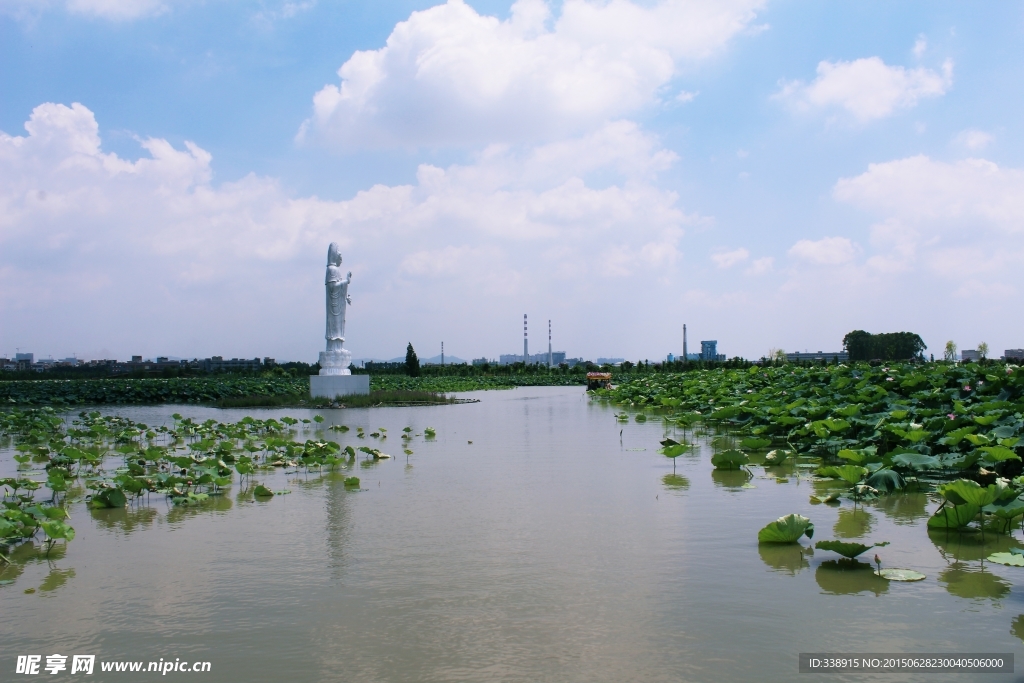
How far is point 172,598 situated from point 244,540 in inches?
39.6

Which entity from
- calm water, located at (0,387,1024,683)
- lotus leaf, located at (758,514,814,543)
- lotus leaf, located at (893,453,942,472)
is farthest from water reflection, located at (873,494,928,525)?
lotus leaf, located at (758,514,814,543)

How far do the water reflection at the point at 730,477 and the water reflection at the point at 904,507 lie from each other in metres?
1.06

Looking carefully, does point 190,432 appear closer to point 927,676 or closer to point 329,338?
point 927,676

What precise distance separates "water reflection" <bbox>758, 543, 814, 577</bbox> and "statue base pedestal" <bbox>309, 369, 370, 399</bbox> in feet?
57.0

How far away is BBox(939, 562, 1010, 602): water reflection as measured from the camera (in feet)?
9.92

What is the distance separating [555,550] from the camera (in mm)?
3855

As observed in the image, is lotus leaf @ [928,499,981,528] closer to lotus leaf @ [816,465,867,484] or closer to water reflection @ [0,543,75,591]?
lotus leaf @ [816,465,867,484]

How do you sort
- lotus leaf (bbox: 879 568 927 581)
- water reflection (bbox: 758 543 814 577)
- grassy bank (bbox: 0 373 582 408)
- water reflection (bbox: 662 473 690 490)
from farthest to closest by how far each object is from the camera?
grassy bank (bbox: 0 373 582 408) → water reflection (bbox: 662 473 690 490) → water reflection (bbox: 758 543 814 577) → lotus leaf (bbox: 879 568 927 581)

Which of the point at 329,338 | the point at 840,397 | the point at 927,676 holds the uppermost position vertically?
the point at 329,338

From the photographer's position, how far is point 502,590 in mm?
3223

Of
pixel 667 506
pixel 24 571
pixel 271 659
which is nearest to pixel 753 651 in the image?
pixel 271 659

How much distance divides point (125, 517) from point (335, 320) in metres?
17.1

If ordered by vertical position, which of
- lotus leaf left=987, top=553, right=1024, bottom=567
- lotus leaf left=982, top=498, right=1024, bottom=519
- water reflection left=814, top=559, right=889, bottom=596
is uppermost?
lotus leaf left=982, top=498, right=1024, bottom=519

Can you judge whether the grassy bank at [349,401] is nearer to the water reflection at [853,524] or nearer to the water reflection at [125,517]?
the water reflection at [125,517]
